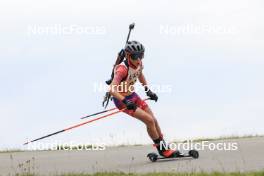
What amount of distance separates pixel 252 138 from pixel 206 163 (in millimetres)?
5146

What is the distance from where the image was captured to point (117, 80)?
11789 mm

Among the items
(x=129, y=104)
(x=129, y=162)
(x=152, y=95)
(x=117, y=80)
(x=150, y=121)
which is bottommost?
(x=129, y=162)

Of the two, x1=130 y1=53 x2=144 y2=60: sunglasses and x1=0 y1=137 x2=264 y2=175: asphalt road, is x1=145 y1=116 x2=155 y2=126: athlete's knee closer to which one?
x1=0 y1=137 x2=264 y2=175: asphalt road

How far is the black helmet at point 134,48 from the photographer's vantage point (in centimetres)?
1183

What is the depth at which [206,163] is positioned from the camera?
1148 centimetres

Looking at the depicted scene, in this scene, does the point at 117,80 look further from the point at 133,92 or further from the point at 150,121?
the point at 150,121

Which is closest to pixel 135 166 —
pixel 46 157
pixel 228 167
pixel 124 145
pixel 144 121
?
pixel 144 121

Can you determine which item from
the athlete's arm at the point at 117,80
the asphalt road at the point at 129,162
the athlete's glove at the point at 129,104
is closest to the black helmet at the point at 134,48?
the athlete's arm at the point at 117,80

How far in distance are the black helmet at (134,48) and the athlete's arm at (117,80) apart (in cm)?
31

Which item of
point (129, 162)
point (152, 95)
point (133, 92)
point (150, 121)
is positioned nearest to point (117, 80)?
point (133, 92)

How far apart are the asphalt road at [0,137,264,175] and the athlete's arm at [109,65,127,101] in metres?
1.23

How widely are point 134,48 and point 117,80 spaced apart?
0.63 metres

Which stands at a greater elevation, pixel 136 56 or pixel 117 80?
pixel 136 56

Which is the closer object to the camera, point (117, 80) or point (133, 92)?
point (117, 80)
